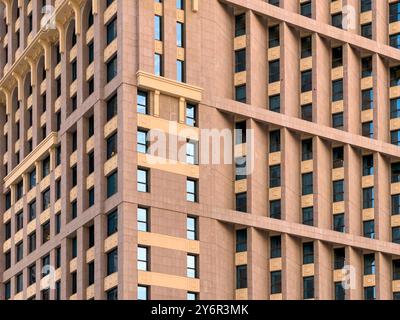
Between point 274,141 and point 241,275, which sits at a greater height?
point 274,141

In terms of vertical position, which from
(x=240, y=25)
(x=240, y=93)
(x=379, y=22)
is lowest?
(x=240, y=93)

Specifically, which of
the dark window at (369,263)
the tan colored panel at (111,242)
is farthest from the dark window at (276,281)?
the tan colored panel at (111,242)

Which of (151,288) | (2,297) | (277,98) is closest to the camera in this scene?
(151,288)

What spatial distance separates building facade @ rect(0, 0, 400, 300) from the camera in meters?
81.1

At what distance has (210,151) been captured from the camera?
277ft

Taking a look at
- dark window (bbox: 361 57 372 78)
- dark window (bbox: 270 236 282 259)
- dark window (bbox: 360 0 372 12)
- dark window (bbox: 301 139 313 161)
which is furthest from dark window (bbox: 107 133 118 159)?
dark window (bbox: 360 0 372 12)

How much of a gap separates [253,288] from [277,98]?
1454 cm

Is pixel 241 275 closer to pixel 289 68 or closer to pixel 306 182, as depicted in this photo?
pixel 306 182

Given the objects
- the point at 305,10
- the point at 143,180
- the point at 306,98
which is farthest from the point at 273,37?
the point at 143,180

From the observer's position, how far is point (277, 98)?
9031 centimetres

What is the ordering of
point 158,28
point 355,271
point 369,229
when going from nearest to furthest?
point 158,28, point 355,271, point 369,229
